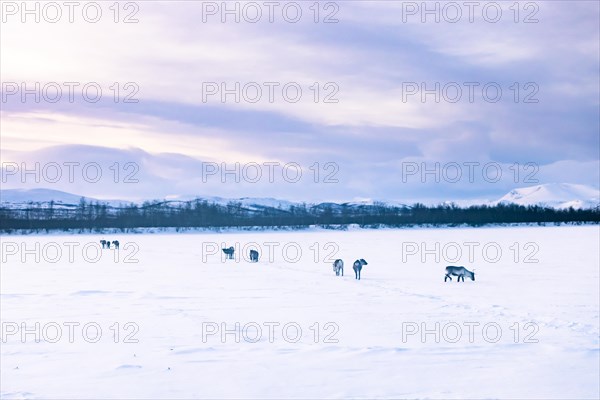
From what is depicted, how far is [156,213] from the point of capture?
119125 mm

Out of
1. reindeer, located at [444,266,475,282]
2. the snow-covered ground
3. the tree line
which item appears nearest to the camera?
the snow-covered ground

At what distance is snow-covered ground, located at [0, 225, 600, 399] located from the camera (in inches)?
291

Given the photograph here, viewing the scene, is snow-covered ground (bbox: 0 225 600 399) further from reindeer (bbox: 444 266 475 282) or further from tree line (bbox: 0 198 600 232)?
tree line (bbox: 0 198 600 232)

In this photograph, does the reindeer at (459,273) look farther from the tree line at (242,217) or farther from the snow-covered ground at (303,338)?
the tree line at (242,217)

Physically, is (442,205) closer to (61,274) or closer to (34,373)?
(61,274)

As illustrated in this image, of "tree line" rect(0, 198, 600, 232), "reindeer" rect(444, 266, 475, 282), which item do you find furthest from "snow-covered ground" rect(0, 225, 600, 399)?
"tree line" rect(0, 198, 600, 232)

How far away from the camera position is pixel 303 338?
1009 cm

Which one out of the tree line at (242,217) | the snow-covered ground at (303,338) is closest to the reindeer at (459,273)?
the snow-covered ground at (303,338)

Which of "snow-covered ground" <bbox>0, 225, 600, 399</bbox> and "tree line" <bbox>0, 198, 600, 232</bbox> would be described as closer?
"snow-covered ground" <bbox>0, 225, 600, 399</bbox>

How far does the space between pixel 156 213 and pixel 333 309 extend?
359ft

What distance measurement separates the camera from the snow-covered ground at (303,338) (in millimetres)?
7387

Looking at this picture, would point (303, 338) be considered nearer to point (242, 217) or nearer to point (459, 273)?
point (459, 273)

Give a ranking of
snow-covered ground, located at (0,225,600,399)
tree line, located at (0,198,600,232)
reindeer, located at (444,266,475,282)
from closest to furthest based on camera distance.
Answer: snow-covered ground, located at (0,225,600,399) < reindeer, located at (444,266,475,282) < tree line, located at (0,198,600,232)

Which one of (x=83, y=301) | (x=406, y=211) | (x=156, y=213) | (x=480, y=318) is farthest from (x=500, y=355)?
(x=406, y=211)
